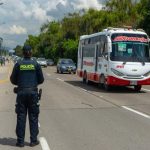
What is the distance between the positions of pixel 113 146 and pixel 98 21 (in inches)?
2364

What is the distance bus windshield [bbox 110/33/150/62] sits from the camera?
77.7ft

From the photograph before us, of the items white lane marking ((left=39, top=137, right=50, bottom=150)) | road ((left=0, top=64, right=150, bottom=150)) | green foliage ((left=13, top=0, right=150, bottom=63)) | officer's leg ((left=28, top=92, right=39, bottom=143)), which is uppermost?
green foliage ((left=13, top=0, right=150, bottom=63))

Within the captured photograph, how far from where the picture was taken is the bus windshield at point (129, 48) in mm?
23672

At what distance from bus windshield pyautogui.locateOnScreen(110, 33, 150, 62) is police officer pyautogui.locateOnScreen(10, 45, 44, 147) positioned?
1445 centimetres

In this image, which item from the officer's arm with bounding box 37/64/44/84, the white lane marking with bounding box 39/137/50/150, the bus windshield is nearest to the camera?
the white lane marking with bounding box 39/137/50/150

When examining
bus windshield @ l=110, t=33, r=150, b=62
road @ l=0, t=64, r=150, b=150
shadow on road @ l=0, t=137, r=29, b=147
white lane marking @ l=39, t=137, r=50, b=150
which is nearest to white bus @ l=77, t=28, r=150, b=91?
bus windshield @ l=110, t=33, r=150, b=62

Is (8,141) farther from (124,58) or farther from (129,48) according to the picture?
(129,48)

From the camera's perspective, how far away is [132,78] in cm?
2352

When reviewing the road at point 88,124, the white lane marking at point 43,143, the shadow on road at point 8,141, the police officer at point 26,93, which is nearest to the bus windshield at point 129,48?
the road at point 88,124

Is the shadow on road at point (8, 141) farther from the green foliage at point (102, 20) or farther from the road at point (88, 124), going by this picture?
the green foliage at point (102, 20)

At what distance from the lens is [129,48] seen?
940 inches

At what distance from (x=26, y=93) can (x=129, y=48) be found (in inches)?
592

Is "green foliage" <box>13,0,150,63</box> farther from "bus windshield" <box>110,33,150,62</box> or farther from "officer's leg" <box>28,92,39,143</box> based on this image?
"officer's leg" <box>28,92,39,143</box>

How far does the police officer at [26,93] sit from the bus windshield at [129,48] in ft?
47.4
